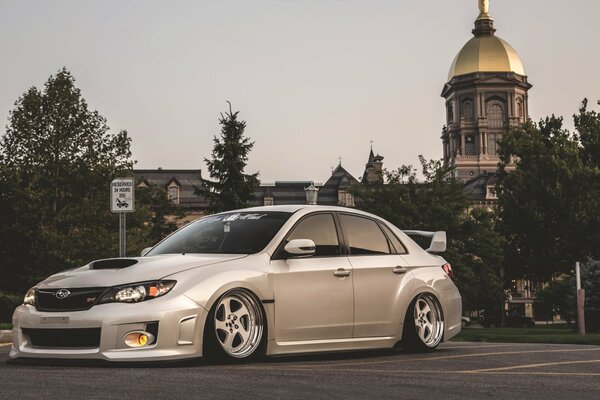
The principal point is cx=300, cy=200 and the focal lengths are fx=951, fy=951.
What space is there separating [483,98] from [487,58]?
5566mm

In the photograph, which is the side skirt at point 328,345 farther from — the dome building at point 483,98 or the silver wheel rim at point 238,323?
the dome building at point 483,98

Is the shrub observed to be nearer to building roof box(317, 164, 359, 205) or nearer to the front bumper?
the front bumper

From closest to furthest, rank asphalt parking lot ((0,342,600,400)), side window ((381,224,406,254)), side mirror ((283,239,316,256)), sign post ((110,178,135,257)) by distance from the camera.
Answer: asphalt parking lot ((0,342,600,400))
side mirror ((283,239,316,256))
side window ((381,224,406,254))
sign post ((110,178,135,257))

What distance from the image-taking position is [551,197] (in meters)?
53.4

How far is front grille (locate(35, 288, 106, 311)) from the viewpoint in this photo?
7.67 metres

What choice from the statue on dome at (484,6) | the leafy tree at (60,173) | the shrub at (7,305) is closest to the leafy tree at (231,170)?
the leafy tree at (60,173)

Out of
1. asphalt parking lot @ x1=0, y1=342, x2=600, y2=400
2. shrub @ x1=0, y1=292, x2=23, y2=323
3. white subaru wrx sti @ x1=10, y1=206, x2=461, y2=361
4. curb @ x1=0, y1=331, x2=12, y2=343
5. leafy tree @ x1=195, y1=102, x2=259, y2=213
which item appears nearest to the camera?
asphalt parking lot @ x1=0, y1=342, x2=600, y2=400

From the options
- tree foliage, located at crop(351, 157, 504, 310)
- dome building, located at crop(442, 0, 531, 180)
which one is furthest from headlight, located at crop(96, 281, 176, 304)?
dome building, located at crop(442, 0, 531, 180)

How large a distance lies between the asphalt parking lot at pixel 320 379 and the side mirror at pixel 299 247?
0.99 metres

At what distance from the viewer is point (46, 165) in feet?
117

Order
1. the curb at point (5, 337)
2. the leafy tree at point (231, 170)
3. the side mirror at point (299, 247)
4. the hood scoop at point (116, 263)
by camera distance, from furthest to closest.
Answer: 1. the leafy tree at point (231, 170)
2. the curb at point (5, 337)
3. the side mirror at point (299, 247)
4. the hood scoop at point (116, 263)

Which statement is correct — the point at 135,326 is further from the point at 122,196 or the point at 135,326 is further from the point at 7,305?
the point at 7,305

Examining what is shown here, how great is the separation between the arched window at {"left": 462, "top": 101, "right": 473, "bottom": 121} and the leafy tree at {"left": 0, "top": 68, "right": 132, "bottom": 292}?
101m

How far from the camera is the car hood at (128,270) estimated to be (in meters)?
7.75
